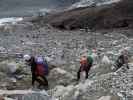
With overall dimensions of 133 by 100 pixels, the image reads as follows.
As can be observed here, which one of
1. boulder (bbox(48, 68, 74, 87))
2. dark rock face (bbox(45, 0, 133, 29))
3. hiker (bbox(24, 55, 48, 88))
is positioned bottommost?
boulder (bbox(48, 68, 74, 87))

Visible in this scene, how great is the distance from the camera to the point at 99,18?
26.5 metres

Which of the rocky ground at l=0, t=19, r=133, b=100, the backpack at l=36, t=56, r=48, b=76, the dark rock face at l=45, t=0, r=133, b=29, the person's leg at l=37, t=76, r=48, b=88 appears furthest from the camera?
the dark rock face at l=45, t=0, r=133, b=29

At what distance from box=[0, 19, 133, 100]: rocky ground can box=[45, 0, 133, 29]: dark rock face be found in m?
1.07

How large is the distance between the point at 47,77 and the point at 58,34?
8.43 meters

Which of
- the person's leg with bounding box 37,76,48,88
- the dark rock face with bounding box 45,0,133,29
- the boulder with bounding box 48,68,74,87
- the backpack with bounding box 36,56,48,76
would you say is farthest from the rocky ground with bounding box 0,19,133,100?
the dark rock face with bounding box 45,0,133,29

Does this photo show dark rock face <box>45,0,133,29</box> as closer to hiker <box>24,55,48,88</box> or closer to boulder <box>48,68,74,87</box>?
boulder <box>48,68,74,87</box>

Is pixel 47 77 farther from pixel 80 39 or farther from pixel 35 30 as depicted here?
pixel 35 30

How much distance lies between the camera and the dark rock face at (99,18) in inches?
1019

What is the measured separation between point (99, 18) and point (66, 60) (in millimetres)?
8798

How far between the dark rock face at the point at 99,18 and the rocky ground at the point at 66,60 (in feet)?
3.52

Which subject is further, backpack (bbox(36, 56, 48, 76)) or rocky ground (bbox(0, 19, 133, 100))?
backpack (bbox(36, 56, 48, 76))

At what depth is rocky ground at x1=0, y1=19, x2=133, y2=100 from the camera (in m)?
12.3

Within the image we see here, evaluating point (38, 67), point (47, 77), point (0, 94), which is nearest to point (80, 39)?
point (47, 77)

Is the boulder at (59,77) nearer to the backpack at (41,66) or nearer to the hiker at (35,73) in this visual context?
the hiker at (35,73)
